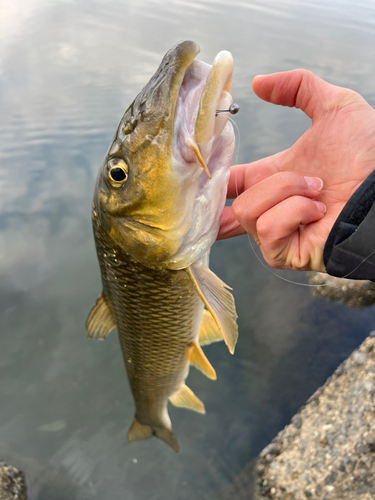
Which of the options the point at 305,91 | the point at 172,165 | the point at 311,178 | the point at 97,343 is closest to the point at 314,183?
the point at 311,178

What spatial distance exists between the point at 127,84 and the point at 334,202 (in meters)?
6.30

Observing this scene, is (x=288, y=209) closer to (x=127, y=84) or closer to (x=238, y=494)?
(x=238, y=494)

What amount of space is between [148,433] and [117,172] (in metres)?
2.56

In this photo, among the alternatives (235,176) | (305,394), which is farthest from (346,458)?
(235,176)

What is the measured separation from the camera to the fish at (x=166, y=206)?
1.17 metres

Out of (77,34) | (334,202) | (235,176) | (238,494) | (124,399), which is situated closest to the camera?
(334,202)

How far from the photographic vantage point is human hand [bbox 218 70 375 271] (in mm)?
1247

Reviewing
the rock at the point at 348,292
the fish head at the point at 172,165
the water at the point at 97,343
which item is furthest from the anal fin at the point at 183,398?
the rock at the point at 348,292

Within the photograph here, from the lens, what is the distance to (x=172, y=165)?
1.24 meters

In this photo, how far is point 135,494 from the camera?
2.82 metres

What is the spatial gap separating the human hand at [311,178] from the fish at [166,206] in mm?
232

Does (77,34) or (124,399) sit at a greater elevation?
(77,34)

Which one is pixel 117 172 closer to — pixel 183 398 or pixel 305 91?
pixel 305 91

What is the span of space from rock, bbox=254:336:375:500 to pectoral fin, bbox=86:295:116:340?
1.76 m
